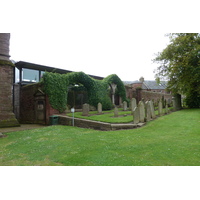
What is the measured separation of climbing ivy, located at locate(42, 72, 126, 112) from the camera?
1441 centimetres

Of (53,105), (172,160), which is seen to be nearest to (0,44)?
(53,105)

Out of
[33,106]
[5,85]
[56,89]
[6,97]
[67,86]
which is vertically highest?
[67,86]

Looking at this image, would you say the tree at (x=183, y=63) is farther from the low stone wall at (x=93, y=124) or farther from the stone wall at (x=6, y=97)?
the stone wall at (x=6, y=97)

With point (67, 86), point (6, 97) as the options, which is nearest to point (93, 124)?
point (67, 86)

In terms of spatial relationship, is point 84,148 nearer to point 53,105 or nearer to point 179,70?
point 53,105

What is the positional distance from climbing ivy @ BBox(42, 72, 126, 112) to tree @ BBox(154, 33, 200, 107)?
7053 mm

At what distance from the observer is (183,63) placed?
664 inches

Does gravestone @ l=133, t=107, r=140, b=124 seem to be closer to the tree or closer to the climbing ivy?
the climbing ivy

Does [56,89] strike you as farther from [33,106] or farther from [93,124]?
[93,124]

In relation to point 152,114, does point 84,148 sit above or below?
below

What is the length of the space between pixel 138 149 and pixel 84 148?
181 cm

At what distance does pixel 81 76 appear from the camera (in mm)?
16812

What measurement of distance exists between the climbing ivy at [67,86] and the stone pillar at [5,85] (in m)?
3.00

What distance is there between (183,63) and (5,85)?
1746 centimetres
